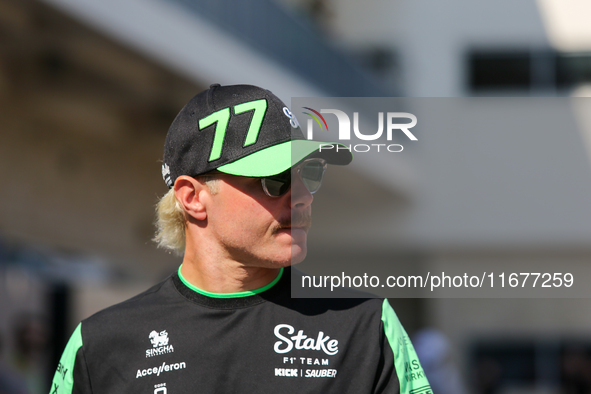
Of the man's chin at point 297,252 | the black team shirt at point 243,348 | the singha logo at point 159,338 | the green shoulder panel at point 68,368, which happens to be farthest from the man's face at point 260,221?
the green shoulder panel at point 68,368

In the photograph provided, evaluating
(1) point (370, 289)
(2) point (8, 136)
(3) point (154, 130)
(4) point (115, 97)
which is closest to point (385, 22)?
(3) point (154, 130)

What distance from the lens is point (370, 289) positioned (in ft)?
7.41

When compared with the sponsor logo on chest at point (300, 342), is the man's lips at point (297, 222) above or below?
above

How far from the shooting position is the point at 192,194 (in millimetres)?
1986

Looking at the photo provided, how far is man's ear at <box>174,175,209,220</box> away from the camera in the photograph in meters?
1.97

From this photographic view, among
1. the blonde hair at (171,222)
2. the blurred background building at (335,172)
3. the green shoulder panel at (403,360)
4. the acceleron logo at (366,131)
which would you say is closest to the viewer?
the green shoulder panel at (403,360)

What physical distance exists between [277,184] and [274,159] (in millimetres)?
68

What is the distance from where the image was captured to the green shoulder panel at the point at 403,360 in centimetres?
177

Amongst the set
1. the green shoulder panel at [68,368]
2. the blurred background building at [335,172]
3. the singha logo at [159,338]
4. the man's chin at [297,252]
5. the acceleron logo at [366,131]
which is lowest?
the green shoulder panel at [68,368]

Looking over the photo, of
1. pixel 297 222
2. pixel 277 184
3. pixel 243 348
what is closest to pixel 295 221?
pixel 297 222

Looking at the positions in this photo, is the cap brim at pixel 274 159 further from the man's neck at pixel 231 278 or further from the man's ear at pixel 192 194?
the man's neck at pixel 231 278

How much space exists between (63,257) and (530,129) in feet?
32.2

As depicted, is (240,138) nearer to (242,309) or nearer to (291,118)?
(291,118)

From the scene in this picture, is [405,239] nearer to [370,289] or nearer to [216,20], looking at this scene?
[216,20]
